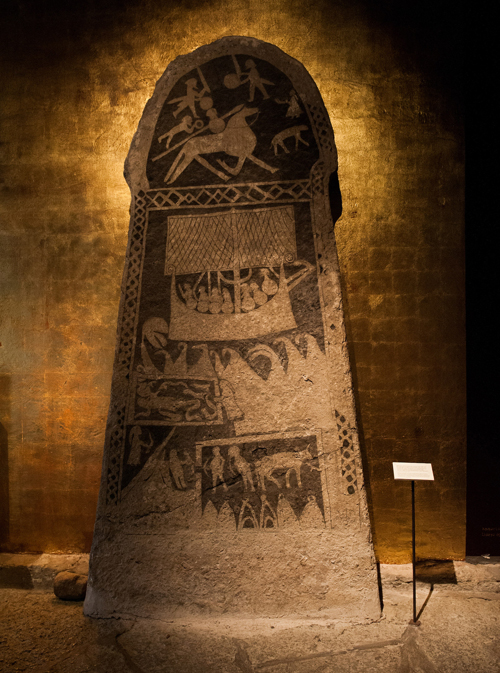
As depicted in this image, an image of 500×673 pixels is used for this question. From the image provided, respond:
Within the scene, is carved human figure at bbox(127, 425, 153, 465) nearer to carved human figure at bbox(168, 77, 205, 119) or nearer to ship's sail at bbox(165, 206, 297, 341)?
ship's sail at bbox(165, 206, 297, 341)

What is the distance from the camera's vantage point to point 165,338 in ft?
9.25

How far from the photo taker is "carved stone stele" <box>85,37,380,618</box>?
262 centimetres

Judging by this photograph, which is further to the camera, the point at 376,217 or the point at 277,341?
the point at 376,217

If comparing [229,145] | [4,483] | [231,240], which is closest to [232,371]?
[231,240]

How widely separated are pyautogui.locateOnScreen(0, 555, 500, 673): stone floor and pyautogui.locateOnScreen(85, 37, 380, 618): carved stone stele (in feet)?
0.32

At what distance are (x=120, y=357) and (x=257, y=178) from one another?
1.39 metres

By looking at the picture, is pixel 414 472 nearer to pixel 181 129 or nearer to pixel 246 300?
pixel 246 300

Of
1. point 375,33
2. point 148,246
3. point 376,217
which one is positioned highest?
point 375,33

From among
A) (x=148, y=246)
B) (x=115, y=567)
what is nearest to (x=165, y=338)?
(x=148, y=246)

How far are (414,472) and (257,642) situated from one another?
3.97 ft

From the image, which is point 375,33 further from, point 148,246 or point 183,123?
point 148,246

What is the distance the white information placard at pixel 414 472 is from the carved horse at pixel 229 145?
6.34 feet

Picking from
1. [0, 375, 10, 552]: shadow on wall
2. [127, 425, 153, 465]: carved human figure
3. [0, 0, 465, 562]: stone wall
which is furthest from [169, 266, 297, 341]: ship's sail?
[0, 375, 10, 552]: shadow on wall

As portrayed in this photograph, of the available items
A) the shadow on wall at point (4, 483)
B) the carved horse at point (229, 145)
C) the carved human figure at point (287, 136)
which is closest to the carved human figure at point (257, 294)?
the carved horse at point (229, 145)
